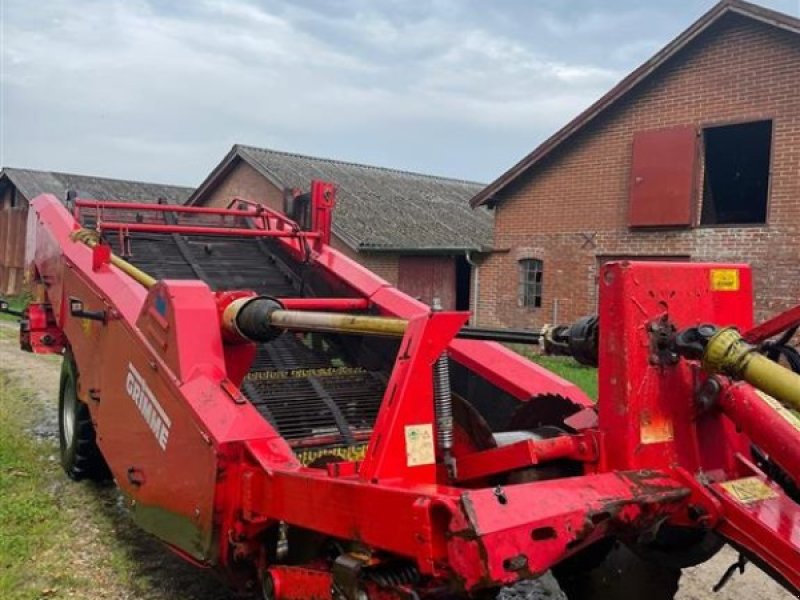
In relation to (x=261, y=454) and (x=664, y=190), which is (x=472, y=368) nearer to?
(x=261, y=454)

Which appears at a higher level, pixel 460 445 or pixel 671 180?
pixel 671 180

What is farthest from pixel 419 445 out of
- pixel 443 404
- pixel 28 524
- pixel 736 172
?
pixel 736 172

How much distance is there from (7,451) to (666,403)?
521 centimetres

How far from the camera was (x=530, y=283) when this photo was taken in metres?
15.1

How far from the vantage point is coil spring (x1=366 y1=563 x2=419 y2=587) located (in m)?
2.37

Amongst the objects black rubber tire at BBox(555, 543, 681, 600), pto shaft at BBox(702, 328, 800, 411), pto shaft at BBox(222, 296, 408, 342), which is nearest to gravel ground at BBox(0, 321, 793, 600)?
black rubber tire at BBox(555, 543, 681, 600)

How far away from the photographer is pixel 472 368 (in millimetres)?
4191

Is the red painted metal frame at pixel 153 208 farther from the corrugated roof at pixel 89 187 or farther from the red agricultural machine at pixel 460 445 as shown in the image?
the corrugated roof at pixel 89 187

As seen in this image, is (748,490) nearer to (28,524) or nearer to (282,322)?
(282,322)

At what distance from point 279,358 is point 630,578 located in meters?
2.61

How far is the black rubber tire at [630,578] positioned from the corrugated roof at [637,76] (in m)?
10.2

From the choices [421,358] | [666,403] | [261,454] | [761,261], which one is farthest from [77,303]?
[761,261]

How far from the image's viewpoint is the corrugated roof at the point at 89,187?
25.6 metres

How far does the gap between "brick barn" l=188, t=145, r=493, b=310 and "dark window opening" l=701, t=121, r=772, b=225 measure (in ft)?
14.6
